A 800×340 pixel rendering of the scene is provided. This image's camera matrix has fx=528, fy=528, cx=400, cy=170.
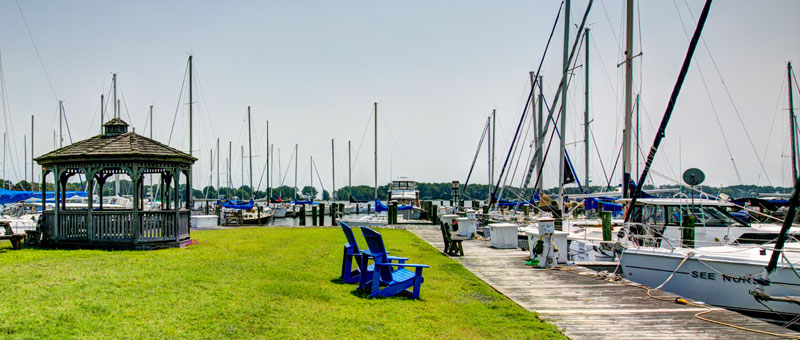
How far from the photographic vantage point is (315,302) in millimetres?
8625

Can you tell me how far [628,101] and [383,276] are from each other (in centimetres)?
1257

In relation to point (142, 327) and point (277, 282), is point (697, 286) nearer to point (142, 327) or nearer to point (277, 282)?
point (277, 282)

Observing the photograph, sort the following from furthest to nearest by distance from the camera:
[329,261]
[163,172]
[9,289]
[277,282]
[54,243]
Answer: [163,172]
[54,243]
[329,261]
[277,282]
[9,289]

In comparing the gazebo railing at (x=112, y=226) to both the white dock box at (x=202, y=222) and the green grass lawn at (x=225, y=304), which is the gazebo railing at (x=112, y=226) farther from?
the white dock box at (x=202, y=222)

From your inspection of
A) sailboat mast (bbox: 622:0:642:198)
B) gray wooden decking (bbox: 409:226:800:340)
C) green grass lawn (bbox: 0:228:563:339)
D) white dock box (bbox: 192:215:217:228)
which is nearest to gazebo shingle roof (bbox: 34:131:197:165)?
green grass lawn (bbox: 0:228:563:339)

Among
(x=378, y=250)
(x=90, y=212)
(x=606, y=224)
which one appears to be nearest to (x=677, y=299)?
(x=378, y=250)

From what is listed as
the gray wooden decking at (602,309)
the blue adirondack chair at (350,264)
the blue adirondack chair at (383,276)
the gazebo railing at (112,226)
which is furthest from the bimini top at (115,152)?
the gray wooden decking at (602,309)

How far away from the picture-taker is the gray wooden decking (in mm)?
7566

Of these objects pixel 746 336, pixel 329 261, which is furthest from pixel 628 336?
pixel 329 261

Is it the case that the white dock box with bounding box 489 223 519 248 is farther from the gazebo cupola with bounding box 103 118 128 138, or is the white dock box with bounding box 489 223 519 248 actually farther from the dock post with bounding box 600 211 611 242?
the gazebo cupola with bounding box 103 118 128 138

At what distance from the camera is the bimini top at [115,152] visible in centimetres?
1562

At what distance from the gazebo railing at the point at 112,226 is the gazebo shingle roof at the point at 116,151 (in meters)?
1.64

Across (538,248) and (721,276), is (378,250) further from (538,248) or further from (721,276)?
(721,276)

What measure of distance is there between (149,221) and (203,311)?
10.0 m
